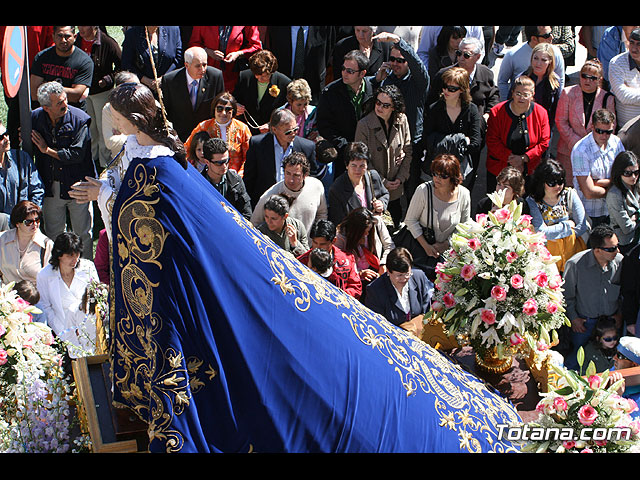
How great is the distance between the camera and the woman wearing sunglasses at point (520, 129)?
9.29 metres

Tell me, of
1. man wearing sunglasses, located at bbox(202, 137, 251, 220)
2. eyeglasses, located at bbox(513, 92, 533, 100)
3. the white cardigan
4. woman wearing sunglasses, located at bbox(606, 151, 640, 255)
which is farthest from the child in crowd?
the white cardigan

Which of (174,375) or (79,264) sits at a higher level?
(174,375)

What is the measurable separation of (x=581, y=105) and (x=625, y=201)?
4.82ft

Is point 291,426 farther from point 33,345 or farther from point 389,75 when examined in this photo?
point 389,75

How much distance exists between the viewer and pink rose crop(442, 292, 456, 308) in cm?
575

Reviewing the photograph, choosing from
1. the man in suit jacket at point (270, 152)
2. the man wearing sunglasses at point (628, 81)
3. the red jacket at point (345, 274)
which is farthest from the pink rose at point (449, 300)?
the man wearing sunglasses at point (628, 81)

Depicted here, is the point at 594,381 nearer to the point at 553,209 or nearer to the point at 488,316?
the point at 488,316

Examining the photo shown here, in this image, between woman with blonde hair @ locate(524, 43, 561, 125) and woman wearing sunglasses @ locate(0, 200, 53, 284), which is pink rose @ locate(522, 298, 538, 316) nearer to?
woman wearing sunglasses @ locate(0, 200, 53, 284)

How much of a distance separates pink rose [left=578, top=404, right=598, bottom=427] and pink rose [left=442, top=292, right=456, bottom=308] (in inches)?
53.0

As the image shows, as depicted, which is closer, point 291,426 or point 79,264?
point 291,426

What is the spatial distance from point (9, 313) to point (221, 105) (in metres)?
4.21

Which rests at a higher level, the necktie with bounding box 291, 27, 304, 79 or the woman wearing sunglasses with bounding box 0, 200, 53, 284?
the necktie with bounding box 291, 27, 304, 79

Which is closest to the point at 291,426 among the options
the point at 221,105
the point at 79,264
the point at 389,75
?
the point at 79,264

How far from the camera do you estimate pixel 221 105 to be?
348 inches
